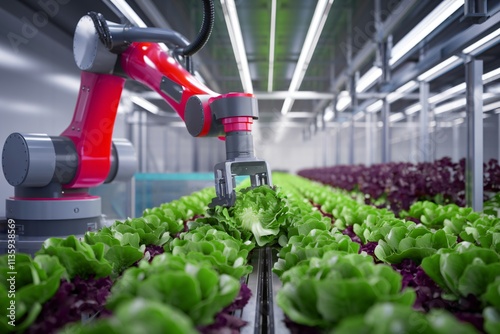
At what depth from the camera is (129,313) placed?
2.30 feet

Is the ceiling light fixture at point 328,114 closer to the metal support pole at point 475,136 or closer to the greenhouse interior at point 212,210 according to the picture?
the greenhouse interior at point 212,210

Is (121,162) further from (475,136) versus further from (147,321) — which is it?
(475,136)

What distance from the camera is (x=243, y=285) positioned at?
1228mm

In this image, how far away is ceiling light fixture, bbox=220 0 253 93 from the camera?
430 cm

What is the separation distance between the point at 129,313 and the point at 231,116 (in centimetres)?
133

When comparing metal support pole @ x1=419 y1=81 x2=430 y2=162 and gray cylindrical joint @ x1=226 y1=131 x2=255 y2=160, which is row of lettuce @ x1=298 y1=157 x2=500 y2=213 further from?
gray cylindrical joint @ x1=226 y1=131 x2=255 y2=160

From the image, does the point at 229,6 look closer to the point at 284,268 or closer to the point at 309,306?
the point at 284,268

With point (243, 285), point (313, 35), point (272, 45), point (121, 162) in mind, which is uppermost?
point (272, 45)

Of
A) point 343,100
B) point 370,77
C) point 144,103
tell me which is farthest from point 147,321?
point 343,100

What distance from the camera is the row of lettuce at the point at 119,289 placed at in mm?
733

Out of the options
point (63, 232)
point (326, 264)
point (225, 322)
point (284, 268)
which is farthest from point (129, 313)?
point (63, 232)

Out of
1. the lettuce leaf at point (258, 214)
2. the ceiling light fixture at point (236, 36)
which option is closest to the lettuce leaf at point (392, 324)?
the lettuce leaf at point (258, 214)

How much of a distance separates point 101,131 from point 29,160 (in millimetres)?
458

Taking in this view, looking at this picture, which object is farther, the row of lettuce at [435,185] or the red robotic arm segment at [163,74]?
the row of lettuce at [435,185]
